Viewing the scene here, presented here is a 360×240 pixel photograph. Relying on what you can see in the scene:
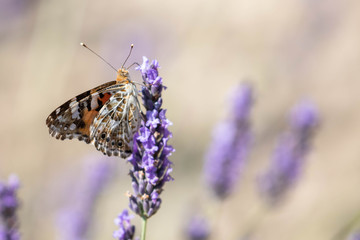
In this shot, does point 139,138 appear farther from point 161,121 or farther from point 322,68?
point 322,68

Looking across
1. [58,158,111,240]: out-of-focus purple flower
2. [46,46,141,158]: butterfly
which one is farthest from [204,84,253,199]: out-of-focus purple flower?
[46,46,141,158]: butterfly

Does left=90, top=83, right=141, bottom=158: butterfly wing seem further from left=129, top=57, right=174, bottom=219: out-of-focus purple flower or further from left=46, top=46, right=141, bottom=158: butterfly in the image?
left=129, top=57, right=174, bottom=219: out-of-focus purple flower

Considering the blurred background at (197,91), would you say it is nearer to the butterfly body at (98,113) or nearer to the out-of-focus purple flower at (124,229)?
the butterfly body at (98,113)

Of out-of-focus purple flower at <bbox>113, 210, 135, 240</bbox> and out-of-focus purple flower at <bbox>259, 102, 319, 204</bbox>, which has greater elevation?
out-of-focus purple flower at <bbox>259, 102, 319, 204</bbox>

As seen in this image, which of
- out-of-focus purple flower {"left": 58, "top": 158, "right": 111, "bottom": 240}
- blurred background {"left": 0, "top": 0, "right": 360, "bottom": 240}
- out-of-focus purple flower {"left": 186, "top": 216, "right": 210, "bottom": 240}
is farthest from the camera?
blurred background {"left": 0, "top": 0, "right": 360, "bottom": 240}

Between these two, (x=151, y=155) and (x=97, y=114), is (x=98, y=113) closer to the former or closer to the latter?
(x=97, y=114)

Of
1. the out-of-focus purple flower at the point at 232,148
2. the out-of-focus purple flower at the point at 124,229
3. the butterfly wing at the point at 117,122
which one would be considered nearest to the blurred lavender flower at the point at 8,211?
the butterfly wing at the point at 117,122

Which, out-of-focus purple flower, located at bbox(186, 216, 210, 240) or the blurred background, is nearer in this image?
out-of-focus purple flower, located at bbox(186, 216, 210, 240)
